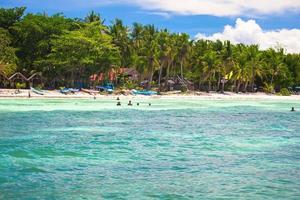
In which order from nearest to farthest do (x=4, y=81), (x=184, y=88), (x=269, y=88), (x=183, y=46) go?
1. (x=4, y=81)
2. (x=183, y=46)
3. (x=184, y=88)
4. (x=269, y=88)

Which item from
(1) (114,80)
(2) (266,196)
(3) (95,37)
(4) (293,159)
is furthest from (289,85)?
(2) (266,196)

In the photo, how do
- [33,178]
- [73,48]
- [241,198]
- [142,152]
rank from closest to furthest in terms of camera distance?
[241,198]
[33,178]
[142,152]
[73,48]

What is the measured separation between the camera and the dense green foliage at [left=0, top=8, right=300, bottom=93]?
5672 cm

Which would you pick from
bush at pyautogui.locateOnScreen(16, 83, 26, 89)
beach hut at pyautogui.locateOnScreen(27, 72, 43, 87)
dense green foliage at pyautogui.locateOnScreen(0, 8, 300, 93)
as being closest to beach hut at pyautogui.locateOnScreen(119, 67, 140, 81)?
dense green foliage at pyautogui.locateOnScreen(0, 8, 300, 93)

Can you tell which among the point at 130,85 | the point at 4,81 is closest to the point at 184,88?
the point at 130,85

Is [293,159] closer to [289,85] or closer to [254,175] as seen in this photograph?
[254,175]

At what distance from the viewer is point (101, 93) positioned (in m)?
57.0

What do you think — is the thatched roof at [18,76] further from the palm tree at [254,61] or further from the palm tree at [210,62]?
the palm tree at [254,61]

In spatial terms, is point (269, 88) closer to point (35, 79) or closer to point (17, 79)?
point (35, 79)

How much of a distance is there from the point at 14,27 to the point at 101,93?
1482 cm

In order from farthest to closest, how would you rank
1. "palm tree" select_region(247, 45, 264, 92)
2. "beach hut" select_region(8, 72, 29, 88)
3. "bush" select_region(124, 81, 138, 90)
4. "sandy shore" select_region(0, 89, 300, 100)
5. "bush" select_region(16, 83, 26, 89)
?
"palm tree" select_region(247, 45, 264, 92) → "bush" select_region(124, 81, 138, 90) → "bush" select_region(16, 83, 26, 89) → "beach hut" select_region(8, 72, 29, 88) → "sandy shore" select_region(0, 89, 300, 100)

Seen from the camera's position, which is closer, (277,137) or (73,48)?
(277,137)

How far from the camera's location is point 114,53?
6028cm

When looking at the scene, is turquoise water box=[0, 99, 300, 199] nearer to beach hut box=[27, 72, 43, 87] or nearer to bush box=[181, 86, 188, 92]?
beach hut box=[27, 72, 43, 87]
